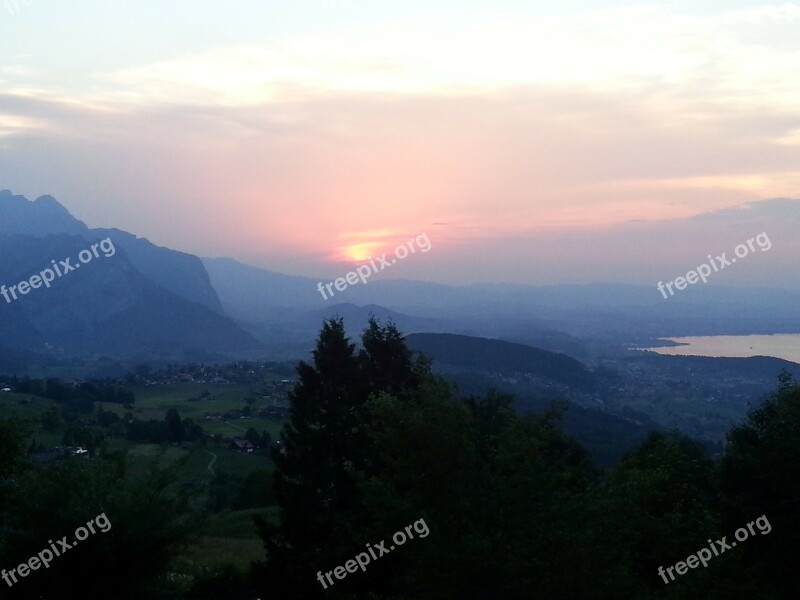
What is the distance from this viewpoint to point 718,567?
1105cm

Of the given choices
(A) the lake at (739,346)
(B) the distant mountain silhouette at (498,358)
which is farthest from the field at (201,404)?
(A) the lake at (739,346)

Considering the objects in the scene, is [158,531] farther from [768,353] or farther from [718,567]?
[768,353]

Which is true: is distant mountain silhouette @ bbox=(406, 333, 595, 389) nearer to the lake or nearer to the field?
the field

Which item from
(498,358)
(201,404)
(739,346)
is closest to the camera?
(201,404)

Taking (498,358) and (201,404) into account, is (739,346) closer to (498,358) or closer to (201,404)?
(498,358)

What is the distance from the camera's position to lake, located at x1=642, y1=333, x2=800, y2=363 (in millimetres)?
94125

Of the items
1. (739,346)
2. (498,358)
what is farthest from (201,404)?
(739,346)

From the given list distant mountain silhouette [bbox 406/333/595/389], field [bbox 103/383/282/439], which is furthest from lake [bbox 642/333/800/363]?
field [bbox 103/383/282/439]

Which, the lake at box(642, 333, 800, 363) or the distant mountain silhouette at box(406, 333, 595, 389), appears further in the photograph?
the lake at box(642, 333, 800, 363)

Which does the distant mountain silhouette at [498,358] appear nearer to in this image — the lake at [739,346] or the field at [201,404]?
the field at [201,404]

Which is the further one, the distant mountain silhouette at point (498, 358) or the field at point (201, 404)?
the distant mountain silhouette at point (498, 358)

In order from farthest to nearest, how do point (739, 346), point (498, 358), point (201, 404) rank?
1. point (739, 346)
2. point (498, 358)
3. point (201, 404)

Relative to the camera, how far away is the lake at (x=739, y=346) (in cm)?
9412

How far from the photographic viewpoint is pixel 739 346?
115 meters
